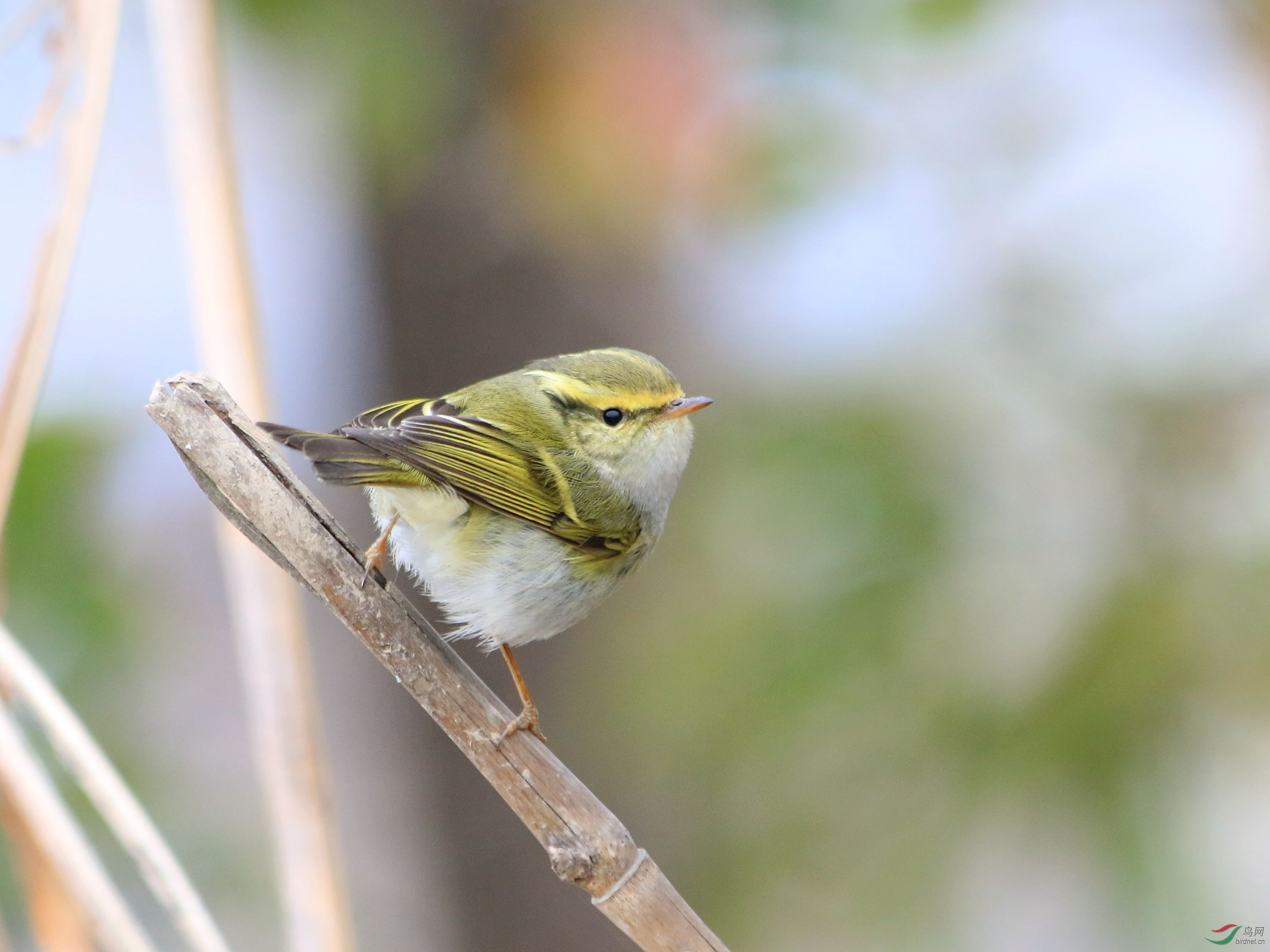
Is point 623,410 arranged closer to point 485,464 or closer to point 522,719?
point 485,464

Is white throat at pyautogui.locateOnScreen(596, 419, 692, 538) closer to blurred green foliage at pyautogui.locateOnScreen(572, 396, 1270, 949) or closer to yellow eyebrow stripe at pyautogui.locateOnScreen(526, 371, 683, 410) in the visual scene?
yellow eyebrow stripe at pyautogui.locateOnScreen(526, 371, 683, 410)

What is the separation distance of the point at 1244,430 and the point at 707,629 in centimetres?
123

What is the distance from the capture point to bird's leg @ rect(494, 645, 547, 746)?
1340mm

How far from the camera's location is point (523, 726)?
1.44 meters

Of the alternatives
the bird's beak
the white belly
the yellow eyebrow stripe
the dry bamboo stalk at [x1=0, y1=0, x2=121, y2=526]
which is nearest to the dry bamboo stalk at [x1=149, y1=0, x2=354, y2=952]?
the dry bamboo stalk at [x1=0, y1=0, x2=121, y2=526]

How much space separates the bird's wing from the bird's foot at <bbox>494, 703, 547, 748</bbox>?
306mm

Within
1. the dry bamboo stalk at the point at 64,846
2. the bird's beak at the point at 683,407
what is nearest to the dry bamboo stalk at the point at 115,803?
the dry bamboo stalk at the point at 64,846

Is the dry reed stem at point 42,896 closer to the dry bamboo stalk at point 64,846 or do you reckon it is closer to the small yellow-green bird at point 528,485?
the dry bamboo stalk at point 64,846

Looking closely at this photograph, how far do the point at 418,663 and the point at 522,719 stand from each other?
175 mm

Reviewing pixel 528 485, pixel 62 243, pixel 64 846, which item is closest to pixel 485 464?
pixel 528 485

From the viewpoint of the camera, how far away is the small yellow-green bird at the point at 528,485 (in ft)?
5.58

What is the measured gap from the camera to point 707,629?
2607mm

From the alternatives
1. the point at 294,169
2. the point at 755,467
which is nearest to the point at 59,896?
the point at 755,467

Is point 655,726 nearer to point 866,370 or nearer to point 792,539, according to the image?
point 792,539
